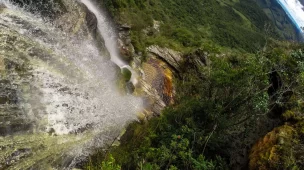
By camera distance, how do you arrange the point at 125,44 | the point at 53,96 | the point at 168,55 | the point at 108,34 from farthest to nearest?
the point at 108,34, the point at 168,55, the point at 125,44, the point at 53,96

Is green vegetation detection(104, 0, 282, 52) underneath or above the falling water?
underneath

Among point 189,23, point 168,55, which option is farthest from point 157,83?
point 189,23

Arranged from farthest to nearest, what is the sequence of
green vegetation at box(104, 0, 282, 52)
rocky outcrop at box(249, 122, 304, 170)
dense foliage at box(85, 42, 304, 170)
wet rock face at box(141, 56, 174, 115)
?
1. green vegetation at box(104, 0, 282, 52)
2. wet rock face at box(141, 56, 174, 115)
3. dense foliage at box(85, 42, 304, 170)
4. rocky outcrop at box(249, 122, 304, 170)

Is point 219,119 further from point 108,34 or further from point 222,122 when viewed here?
point 108,34

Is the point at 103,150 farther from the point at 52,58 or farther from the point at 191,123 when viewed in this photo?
the point at 52,58

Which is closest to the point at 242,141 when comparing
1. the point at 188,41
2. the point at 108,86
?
the point at 108,86

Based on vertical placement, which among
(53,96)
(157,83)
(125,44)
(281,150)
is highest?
(281,150)

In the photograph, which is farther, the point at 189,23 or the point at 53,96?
the point at 189,23

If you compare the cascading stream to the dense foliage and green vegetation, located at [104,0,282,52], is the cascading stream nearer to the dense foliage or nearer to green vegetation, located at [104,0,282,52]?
green vegetation, located at [104,0,282,52]

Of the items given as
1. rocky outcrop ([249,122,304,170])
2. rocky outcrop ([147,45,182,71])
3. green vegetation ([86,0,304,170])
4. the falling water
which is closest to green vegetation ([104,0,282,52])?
rocky outcrop ([147,45,182,71])
